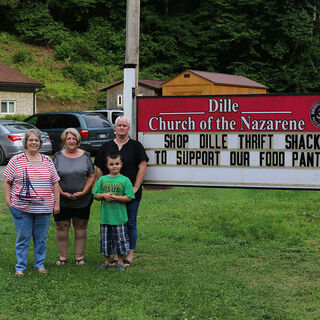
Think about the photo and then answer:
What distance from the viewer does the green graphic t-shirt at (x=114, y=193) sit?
A: 271 inches

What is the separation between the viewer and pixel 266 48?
59.5 meters

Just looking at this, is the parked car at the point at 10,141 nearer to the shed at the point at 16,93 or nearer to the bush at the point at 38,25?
the shed at the point at 16,93

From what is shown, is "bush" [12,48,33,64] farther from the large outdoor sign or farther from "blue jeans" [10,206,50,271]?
"blue jeans" [10,206,50,271]

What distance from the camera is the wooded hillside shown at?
182 feet

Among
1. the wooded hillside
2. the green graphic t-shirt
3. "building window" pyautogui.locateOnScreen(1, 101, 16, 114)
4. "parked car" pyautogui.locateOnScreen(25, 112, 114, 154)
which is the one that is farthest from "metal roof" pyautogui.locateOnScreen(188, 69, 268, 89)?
the green graphic t-shirt

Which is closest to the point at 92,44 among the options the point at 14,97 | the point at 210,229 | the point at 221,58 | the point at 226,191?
the point at 221,58

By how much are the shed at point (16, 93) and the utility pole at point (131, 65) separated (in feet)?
98.6

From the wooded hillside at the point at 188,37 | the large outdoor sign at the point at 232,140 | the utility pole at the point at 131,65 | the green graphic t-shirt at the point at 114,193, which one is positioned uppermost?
the wooded hillside at the point at 188,37

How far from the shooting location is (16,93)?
38.6m

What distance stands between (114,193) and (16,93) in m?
33.3

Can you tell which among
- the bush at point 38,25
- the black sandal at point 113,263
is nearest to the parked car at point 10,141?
the black sandal at point 113,263

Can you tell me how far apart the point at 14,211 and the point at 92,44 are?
170ft

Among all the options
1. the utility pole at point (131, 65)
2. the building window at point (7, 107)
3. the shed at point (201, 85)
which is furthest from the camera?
the building window at point (7, 107)

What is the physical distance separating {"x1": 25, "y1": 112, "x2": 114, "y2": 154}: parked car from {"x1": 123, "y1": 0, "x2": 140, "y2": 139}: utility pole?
489 inches
